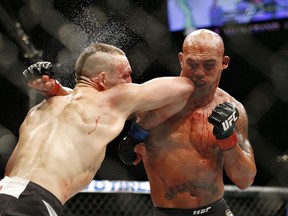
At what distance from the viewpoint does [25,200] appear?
1.40 metres

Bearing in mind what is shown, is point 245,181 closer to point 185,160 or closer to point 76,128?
point 185,160

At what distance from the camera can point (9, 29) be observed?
3.15 meters

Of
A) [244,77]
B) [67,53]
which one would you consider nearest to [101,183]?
[67,53]

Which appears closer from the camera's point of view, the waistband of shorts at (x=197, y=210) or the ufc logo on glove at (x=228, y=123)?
the ufc logo on glove at (x=228, y=123)

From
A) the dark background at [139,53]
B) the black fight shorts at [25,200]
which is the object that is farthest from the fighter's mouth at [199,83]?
the dark background at [139,53]

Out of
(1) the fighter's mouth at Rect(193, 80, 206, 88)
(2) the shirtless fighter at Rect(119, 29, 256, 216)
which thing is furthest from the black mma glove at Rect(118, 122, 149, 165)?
(1) the fighter's mouth at Rect(193, 80, 206, 88)

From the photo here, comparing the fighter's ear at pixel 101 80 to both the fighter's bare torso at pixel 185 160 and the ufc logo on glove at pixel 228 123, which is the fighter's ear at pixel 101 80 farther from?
the ufc logo on glove at pixel 228 123

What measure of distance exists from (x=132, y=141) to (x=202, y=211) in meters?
0.34

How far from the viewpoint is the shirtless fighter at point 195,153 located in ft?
5.86

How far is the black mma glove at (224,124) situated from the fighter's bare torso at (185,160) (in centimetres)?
12

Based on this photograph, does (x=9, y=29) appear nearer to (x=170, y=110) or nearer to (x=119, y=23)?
(x=119, y=23)

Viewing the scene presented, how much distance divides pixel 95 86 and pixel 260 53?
3190mm

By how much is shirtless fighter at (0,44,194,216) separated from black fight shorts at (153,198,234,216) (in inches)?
13.9

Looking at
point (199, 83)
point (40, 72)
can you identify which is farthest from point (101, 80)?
point (199, 83)
